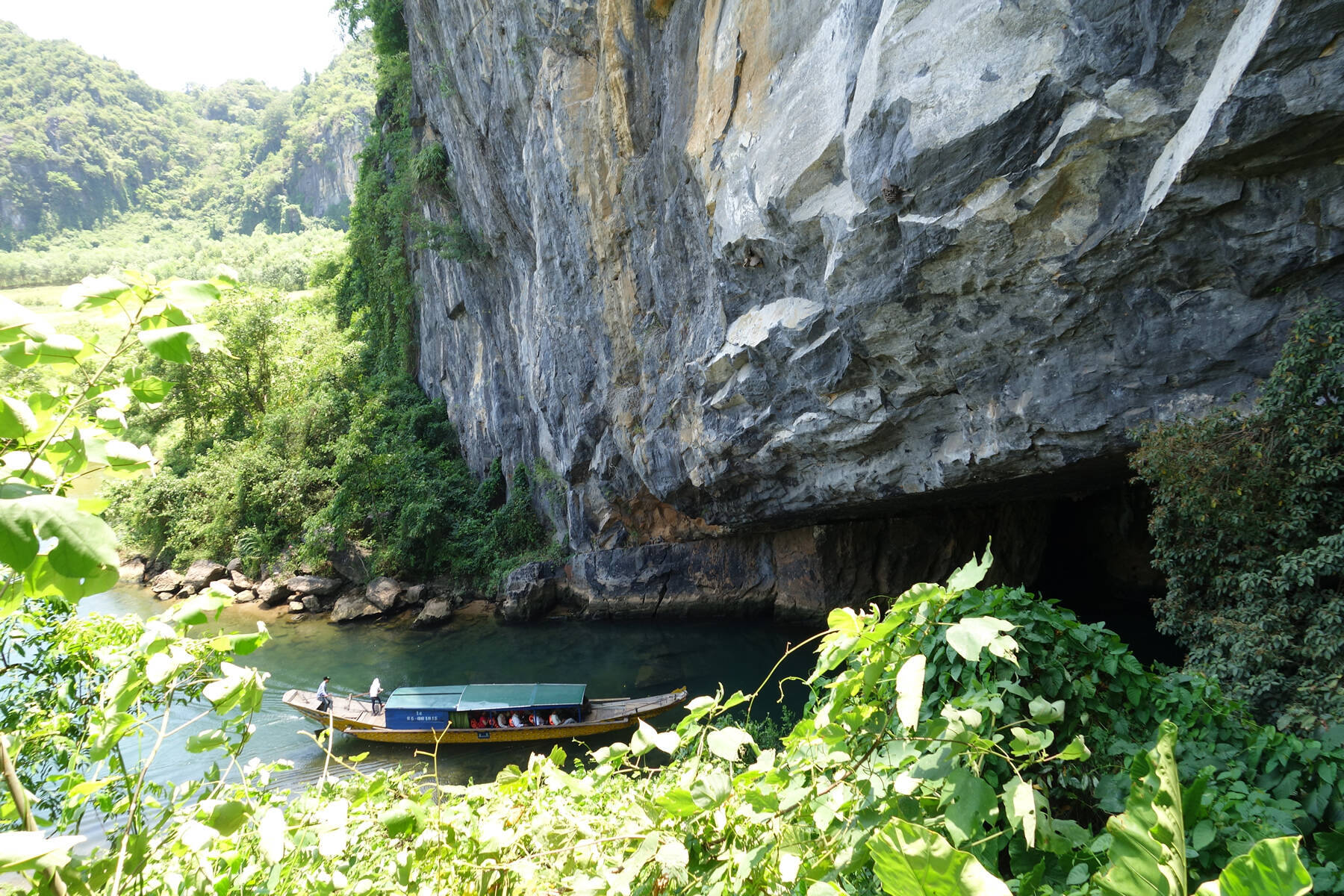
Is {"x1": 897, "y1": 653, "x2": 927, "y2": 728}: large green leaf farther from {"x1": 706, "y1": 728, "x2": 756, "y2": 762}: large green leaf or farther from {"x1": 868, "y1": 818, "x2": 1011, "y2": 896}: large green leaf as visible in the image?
{"x1": 706, "y1": 728, "x2": 756, "y2": 762}: large green leaf

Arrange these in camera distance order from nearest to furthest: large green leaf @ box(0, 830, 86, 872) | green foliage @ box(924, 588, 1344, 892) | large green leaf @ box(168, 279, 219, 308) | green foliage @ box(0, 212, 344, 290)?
large green leaf @ box(0, 830, 86, 872), large green leaf @ box(168, 279, 219, 308), green foliage @ box(924, 588, 1344, 892), green foliage @ box(0, 212, 344, 290)

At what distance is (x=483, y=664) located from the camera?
13.1 meters

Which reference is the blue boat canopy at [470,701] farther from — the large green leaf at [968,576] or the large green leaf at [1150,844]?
the large green leaf at [1150,844]

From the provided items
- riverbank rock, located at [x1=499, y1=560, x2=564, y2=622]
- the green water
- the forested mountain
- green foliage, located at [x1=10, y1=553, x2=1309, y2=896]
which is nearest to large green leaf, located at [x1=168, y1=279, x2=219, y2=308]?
green foliage, located at [x1=10, y1=553, x2=1309, y2=896]

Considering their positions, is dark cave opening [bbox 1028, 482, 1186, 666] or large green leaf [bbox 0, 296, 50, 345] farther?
dark cave opening [bbox 1028, 482, 1186, 666]

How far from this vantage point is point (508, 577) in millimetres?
15406

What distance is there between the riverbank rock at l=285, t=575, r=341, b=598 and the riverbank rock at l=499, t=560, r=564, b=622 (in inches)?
188

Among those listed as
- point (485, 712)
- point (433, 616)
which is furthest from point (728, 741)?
point (433, 616)

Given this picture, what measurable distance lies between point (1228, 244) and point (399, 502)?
17681mm

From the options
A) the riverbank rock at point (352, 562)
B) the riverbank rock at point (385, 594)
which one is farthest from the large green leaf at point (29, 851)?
the riverbank rock at point (352, 562)

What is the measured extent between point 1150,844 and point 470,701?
10.4m

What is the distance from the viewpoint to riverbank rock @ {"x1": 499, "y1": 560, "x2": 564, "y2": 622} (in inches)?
583

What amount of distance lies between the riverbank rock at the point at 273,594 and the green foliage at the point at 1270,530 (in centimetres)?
1789

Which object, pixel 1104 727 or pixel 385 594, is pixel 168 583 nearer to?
pixel 385 594
